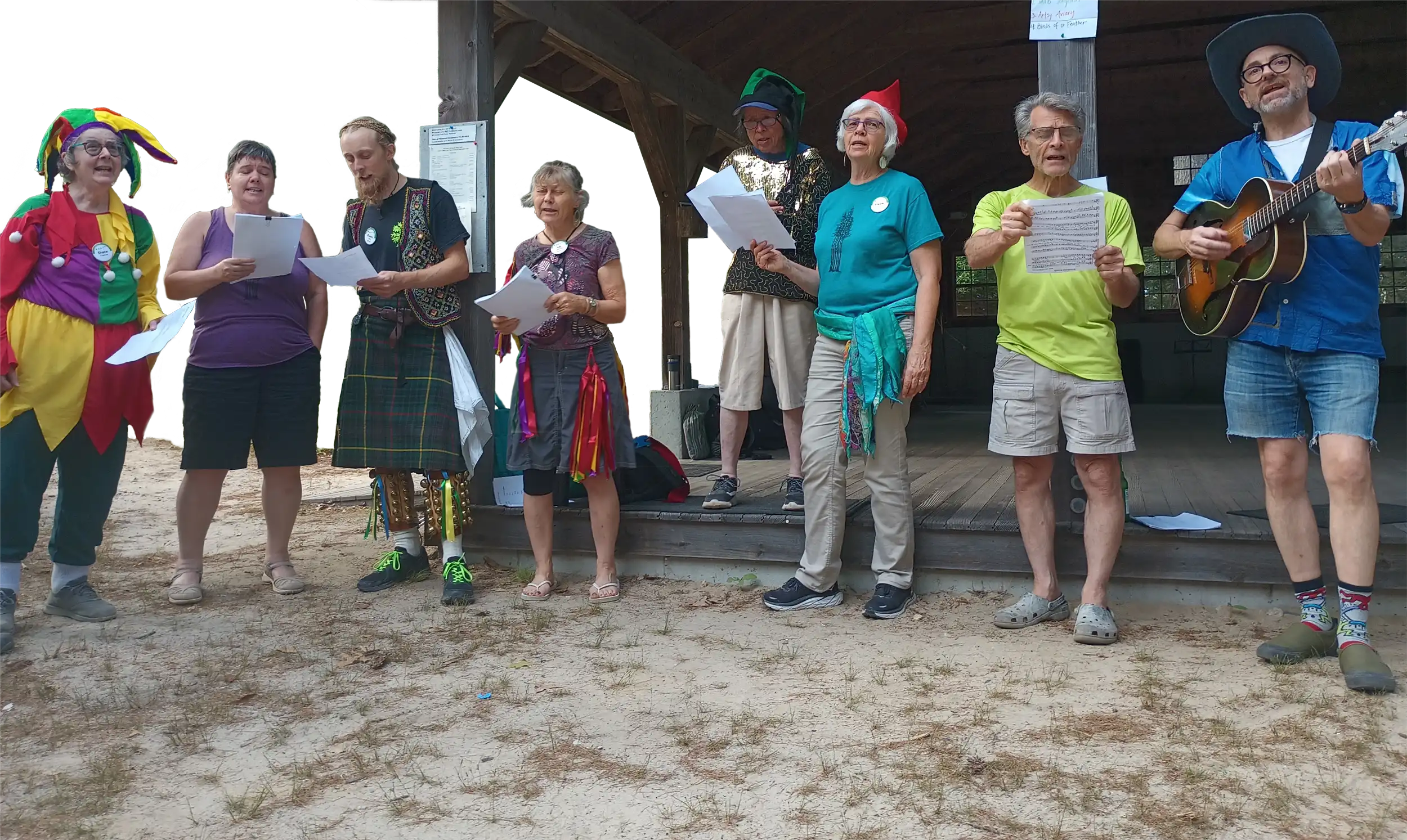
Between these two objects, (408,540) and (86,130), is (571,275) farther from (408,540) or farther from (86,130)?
(86,130)

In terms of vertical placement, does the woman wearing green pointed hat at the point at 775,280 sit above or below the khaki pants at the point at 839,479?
above

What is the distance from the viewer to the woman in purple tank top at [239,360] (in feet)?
11.0

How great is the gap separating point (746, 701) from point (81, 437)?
2.22m

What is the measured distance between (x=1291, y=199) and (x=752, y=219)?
134cm

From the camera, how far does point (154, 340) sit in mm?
3027

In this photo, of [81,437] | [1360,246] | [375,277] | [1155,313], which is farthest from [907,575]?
[1155,313]

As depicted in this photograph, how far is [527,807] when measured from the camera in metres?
1.88

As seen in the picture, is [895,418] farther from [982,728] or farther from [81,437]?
[81,437]

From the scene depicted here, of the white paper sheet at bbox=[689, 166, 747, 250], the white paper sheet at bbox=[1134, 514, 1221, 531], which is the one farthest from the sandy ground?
the white paper sheet at bbox=[689, 166, 747, 250]

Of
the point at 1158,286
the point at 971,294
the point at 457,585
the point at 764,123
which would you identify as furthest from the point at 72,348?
the point at 1158,286

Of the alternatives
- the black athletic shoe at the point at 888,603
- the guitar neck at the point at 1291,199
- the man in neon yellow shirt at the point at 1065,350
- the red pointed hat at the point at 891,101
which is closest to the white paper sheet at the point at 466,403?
the black athletic shoe at the point at 888,603

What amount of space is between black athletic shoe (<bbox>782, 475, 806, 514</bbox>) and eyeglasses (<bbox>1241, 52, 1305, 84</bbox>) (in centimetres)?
179

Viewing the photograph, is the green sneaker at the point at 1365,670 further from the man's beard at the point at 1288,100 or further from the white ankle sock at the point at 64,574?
the white ankle sock at the point at 64,574

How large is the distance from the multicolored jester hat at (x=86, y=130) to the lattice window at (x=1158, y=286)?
1076 centimetres
